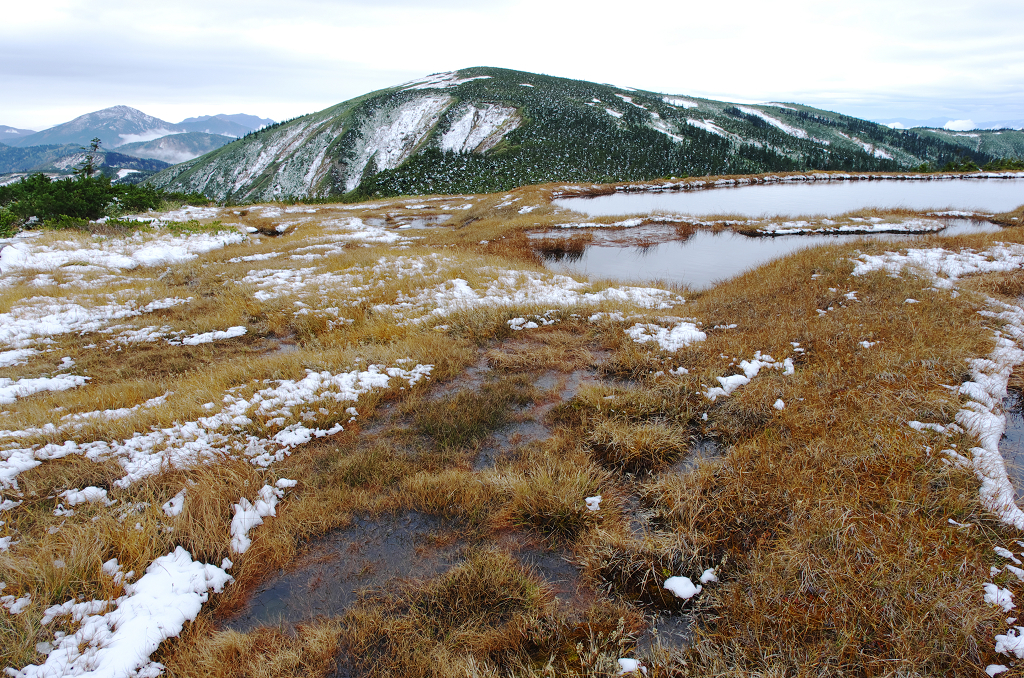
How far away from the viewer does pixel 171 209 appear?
3198 cm

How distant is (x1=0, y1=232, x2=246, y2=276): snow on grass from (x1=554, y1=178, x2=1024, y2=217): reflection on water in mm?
24271

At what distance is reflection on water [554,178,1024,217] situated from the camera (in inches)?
1060

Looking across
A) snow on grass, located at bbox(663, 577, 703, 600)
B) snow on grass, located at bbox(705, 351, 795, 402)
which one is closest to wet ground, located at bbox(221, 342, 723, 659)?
snow on grass, located at bbox(663, 577, 703, 600)

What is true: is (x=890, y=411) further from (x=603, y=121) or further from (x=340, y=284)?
(x=603, y=121)

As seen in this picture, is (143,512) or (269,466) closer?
(143,512)

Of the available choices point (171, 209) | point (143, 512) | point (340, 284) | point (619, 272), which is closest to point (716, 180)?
point (619, 272)

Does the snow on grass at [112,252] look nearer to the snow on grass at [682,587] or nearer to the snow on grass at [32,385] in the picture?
the snow on grass at [32,385]

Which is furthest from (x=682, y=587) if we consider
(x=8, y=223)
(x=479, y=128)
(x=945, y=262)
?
(x=479, y=128)

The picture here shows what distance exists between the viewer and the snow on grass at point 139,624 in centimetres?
306

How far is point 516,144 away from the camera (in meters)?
89.9

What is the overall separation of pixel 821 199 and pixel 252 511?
40.5 m

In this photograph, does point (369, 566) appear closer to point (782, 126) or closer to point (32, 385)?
point (32, 385)

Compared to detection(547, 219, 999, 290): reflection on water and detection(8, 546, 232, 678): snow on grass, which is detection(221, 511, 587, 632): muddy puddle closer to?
detection(8, 546, 232, 678): snow on grass

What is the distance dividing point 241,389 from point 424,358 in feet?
10.2
